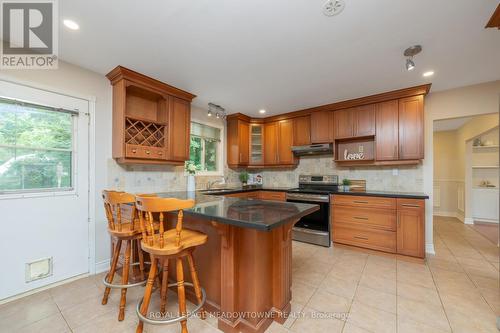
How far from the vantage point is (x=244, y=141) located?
177 inches

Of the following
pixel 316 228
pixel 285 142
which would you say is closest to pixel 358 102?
pixel 285 142

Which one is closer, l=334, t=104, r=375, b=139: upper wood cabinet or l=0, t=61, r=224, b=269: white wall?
l=0, t=61, r=224, b=269: white wall

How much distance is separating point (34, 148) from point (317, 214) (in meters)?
3.76

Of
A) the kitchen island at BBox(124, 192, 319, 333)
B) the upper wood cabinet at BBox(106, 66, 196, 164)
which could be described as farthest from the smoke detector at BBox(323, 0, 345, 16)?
the upper wood cabinet at BBox(106, 66, 196, 164)

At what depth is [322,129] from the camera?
388 cm

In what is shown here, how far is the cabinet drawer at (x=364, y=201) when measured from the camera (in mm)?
2996

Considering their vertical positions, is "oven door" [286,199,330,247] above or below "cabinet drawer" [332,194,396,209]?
below

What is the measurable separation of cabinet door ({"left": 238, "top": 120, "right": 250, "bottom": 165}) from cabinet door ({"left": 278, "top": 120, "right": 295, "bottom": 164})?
69 centimetres

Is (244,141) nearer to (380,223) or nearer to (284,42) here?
(284,42)

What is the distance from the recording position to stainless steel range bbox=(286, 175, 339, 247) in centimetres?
342

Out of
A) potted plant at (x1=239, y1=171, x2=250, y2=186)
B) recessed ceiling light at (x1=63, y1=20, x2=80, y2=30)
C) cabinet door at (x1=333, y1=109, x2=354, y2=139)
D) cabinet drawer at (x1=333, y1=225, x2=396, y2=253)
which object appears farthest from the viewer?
potted plant at (x1=239, y1=171, x2=250, y2=186)

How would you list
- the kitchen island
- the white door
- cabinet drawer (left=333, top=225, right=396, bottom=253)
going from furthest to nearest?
cabinet drawer (left=333, top=225, right=396, bottom=253) < the white door < the kitchen island

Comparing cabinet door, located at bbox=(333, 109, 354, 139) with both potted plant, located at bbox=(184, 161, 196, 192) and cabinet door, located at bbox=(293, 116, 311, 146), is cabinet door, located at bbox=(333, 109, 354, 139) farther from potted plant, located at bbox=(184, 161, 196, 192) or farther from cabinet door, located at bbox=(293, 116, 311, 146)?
potted plant, located at bbox=(184, 161, 196, 192)

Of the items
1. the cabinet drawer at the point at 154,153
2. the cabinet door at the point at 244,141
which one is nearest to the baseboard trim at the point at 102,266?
the cabinet drawer at the point at 154,153
